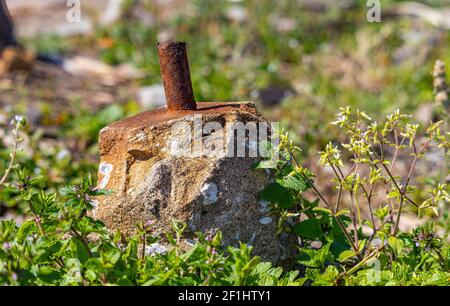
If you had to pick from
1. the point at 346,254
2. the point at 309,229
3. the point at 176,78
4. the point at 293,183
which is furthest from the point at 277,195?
the point at 176,78

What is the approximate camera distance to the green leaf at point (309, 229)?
288 centimetres

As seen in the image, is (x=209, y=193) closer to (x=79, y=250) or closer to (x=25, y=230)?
(x=79, y=250)

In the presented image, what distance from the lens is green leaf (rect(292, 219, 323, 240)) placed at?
113 inches

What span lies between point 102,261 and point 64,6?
33.2 ft

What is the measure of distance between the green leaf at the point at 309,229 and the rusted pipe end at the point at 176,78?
0.61 m

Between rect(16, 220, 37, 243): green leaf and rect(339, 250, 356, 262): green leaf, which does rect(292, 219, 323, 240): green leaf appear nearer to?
rect(339, 250, 356, 262): green leaf

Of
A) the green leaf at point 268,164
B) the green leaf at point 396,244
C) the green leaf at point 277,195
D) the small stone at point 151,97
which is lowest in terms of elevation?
the green leaf at point 396,244

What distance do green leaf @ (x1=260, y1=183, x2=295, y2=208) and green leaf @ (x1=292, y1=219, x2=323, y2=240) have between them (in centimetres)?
12

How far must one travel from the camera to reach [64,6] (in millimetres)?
11836

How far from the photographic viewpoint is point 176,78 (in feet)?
9.82

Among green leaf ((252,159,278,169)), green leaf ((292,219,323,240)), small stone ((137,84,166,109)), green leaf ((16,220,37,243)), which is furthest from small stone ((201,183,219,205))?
small stone ((137,84,166,109))

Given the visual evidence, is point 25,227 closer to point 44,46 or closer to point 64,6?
point 44,46

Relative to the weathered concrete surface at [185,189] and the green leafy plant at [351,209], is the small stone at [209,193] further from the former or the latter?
the green leafy plant at [351,209]

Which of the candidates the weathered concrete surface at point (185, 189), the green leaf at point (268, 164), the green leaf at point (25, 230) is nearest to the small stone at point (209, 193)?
the weathered concrete surface at point (185, 189)
